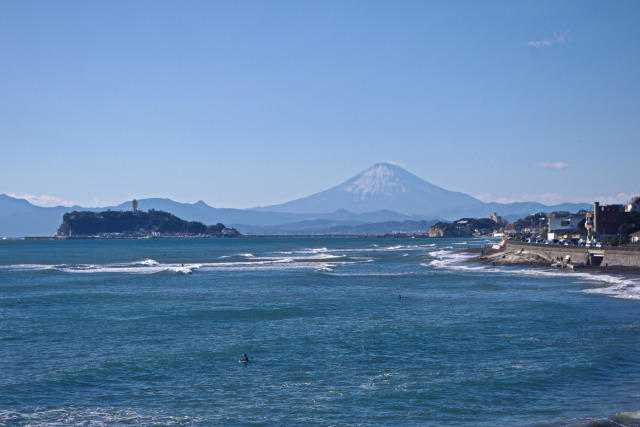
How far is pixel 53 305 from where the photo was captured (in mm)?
38156

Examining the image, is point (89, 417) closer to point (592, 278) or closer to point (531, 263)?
point (592, 278)

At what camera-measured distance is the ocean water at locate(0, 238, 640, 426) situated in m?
16.3

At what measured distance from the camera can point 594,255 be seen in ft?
201

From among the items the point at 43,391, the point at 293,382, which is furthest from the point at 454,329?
the point at 43,391

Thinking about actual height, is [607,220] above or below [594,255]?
above

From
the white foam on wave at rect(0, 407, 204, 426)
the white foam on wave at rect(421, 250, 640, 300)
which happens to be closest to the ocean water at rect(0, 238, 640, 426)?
the white foam on wave at rect(0, 407, 204, 426)

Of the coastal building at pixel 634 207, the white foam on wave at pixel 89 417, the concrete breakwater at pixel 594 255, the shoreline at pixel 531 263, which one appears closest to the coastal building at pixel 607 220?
the coastal building at pixel 634 207

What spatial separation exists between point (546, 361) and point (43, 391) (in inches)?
678

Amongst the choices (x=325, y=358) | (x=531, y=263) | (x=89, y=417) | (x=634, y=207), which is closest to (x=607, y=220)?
(x=634, y=207)

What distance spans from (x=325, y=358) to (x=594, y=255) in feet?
159

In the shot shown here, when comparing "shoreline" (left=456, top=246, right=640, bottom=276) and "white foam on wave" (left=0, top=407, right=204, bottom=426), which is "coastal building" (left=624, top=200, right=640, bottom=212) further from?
"white foam on wave" (left=0, top=407, right=204, bottom=426)

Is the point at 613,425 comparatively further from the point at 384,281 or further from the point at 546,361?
the point at 384,281

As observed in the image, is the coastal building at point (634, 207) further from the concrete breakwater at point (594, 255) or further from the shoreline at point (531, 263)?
the concrete breakwater at point (594, 255)

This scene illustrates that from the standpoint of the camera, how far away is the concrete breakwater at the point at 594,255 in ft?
184
